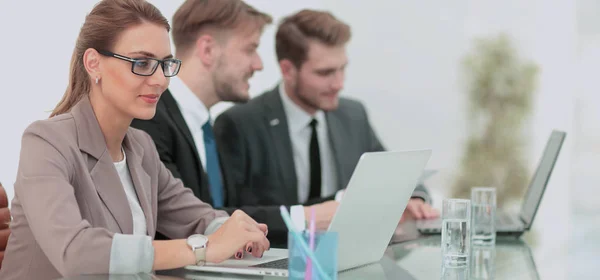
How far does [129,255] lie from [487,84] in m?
5.06

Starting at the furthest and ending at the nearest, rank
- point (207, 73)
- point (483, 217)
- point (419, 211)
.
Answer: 1. point (207, 73)
2. point (419, 211)
3. point (483, 217)

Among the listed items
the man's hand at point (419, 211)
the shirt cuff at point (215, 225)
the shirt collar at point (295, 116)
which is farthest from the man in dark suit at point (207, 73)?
the shirt cuff at point (215, 225)

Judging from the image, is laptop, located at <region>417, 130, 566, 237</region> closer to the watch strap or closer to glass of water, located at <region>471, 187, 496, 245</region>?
glass of water, located at <region>471, 187, 496, 245</region>

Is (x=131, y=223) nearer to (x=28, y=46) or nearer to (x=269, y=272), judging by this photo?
(x=269, y=272)

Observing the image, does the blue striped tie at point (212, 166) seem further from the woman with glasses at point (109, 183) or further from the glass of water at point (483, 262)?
the glass of water at point (483, 262)

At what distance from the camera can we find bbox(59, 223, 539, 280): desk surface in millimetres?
1670

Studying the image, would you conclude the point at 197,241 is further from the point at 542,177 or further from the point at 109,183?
the point at 542,177

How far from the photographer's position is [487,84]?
20.8 ft

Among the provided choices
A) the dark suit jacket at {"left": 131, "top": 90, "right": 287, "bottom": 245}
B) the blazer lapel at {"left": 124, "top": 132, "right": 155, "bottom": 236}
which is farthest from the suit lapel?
the blazer lapel at {"left": 124, "top": 132, "right": 155, "bottom": 236}

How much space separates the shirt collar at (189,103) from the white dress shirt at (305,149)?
2.50 ft

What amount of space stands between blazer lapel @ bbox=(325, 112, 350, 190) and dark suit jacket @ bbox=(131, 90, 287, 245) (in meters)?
1.03

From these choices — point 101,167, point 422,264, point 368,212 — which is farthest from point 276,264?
point 101,167

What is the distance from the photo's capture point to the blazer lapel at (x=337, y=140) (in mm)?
3859

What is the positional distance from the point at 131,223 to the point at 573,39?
5.35 meters
